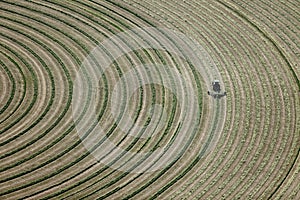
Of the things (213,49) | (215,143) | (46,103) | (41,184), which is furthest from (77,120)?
(213,49)

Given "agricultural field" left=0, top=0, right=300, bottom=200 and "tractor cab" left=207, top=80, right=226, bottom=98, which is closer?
"agricultural field" left=0, top=0, right=300, bottom=200

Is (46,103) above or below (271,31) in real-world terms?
below

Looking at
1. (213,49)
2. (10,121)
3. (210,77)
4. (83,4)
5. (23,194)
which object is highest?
(83,4)

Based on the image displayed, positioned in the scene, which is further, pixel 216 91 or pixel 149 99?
pixel 216 91

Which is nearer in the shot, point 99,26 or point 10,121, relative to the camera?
point 10,121

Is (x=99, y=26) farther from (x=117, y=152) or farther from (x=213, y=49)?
(x=117, y=152)

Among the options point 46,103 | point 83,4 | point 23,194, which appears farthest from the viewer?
point 83,4

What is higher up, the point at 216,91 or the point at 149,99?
the point at 216,91

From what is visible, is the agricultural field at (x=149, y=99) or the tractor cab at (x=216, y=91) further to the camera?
the tractor cab at (x=216, y=91)
